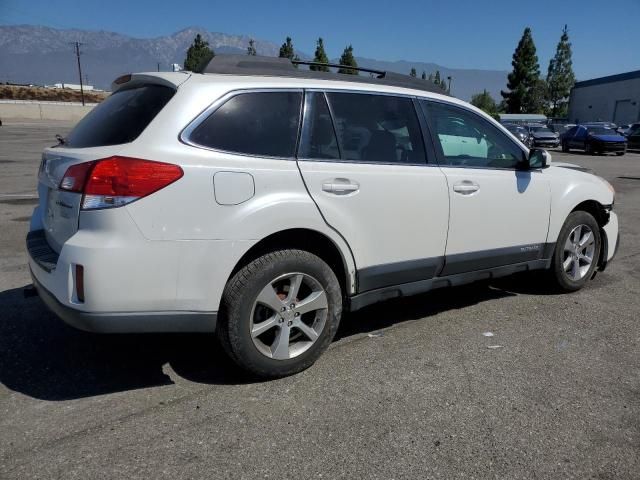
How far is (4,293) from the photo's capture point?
15.6 ft

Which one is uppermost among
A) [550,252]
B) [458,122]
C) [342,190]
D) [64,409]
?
[458,122]

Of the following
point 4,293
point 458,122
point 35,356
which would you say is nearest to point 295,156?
point 458,122

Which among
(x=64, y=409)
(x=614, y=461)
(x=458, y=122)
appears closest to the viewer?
(x=614, y=461)

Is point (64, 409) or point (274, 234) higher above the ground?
point (274, 234)

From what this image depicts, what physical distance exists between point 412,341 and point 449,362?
39 cm

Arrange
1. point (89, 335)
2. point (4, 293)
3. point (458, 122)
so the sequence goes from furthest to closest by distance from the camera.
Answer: point (4, 293)
point (458, 122)
point (89, 335)

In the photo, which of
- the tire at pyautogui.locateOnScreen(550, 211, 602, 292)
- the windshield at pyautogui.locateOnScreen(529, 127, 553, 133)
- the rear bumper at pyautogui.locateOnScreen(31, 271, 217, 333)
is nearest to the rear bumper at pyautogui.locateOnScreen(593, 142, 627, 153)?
the windshield at pyautogui.locateOnScreen(529, 127, 553, 133)

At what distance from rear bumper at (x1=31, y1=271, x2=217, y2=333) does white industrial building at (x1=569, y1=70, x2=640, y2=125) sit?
6943 cm

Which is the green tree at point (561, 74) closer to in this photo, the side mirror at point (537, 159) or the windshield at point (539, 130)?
the windshield at point (539, 130)

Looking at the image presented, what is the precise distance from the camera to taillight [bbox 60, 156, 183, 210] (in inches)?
109

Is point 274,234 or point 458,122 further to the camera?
point 458,122

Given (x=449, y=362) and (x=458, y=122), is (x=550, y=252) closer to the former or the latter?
(x=458, y=122)

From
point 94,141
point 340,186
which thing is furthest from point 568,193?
point 94,141

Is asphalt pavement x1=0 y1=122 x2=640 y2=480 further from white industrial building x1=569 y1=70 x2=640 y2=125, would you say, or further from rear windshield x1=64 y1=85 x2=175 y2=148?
white industrial building x1=569 y1=70 x2=640 y2=125
